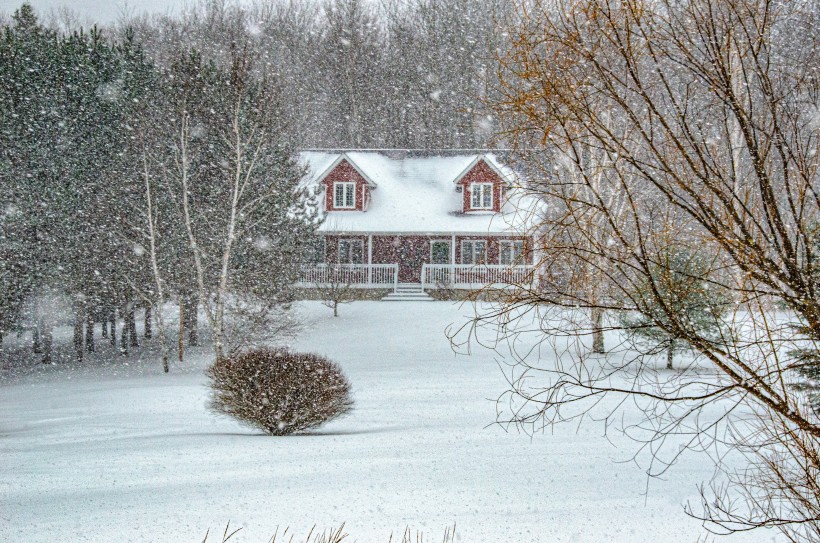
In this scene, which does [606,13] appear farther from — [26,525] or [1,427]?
[1,427]

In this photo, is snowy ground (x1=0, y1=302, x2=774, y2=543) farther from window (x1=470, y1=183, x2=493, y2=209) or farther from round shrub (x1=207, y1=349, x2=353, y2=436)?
window (x1=470, y1=183, x2=493, y2=209)

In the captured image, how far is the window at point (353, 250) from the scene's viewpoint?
28.1 m

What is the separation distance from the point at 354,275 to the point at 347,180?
4.07 metres

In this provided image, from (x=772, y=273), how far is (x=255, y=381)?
27.3 feet

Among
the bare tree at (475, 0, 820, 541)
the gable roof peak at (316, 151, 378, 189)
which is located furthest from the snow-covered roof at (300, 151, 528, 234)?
the bare tree at (475, 0, 820, 541)

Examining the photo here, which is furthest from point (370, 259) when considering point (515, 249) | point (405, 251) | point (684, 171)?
point (684, 171)

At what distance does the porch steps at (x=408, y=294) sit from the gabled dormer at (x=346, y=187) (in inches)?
148

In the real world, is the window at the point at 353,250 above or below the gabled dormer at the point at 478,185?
below

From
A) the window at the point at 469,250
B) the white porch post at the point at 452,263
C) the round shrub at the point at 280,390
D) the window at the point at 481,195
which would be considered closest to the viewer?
the round shrub at the point at 280,390

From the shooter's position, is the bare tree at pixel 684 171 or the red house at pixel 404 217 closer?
the bare tree at pixel 684 171

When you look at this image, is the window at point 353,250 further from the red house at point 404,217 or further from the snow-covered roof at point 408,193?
the snow-covered roof at point 408,193

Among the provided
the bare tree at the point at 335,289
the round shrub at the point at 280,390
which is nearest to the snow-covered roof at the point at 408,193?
the bare tree at the point at 335,289

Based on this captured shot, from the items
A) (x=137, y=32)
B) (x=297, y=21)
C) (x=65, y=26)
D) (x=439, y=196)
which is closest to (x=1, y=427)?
(x=439, y=196)

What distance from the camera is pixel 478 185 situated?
27.0m
